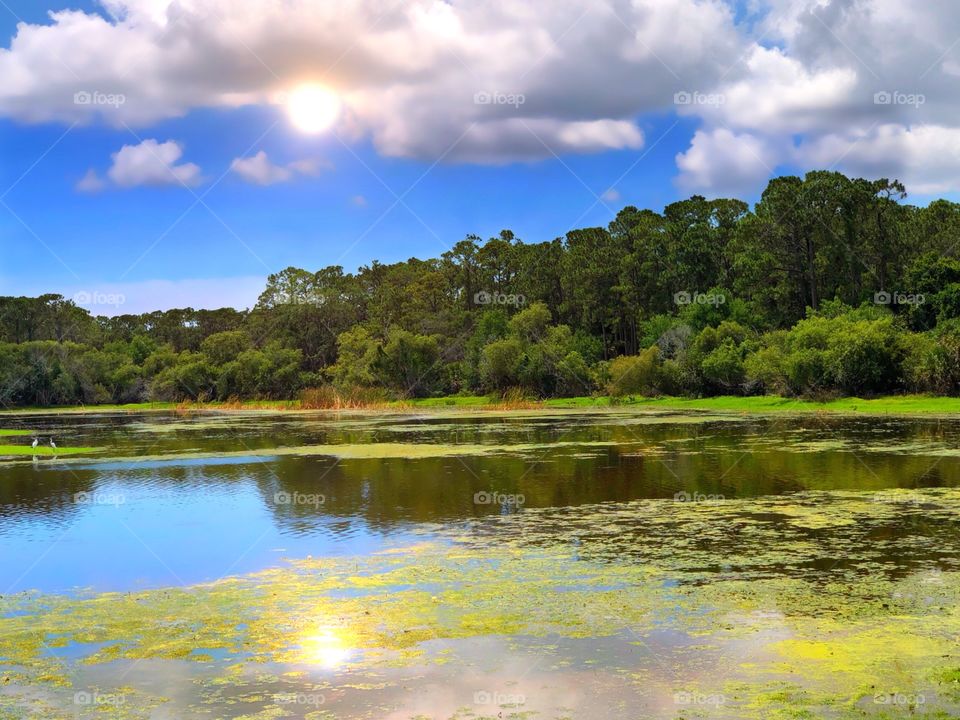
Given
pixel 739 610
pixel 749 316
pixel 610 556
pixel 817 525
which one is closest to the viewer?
pixel 739 610

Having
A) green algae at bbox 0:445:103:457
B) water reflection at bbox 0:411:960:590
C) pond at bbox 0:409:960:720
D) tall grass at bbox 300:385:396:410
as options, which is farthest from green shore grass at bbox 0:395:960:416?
pond at bbox 0:409:960:720

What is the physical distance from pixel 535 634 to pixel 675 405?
62.9 metres

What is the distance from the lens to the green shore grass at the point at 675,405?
5675cm

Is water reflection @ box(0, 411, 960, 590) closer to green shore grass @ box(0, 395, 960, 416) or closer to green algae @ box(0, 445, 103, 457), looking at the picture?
green algae @ box(0, 445, 103, 457)

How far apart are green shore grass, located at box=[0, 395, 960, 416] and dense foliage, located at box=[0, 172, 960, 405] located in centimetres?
170

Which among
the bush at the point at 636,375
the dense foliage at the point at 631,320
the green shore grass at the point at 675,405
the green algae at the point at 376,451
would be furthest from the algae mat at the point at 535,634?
the bush at the point at 636,375

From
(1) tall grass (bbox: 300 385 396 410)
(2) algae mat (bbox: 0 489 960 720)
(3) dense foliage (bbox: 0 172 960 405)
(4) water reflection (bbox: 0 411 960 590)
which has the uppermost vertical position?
(3) dense foliage (bbox: 0 172 960 405)

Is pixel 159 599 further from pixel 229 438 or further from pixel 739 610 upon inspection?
pixel 229 438

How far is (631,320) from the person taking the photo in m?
102

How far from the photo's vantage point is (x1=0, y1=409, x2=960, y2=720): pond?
988 centimetres

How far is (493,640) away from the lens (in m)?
11.9

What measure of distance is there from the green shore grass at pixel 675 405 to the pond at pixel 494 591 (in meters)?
26.1

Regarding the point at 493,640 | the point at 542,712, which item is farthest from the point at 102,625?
Answer: the point at 542,712

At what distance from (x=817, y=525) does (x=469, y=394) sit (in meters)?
78.1
